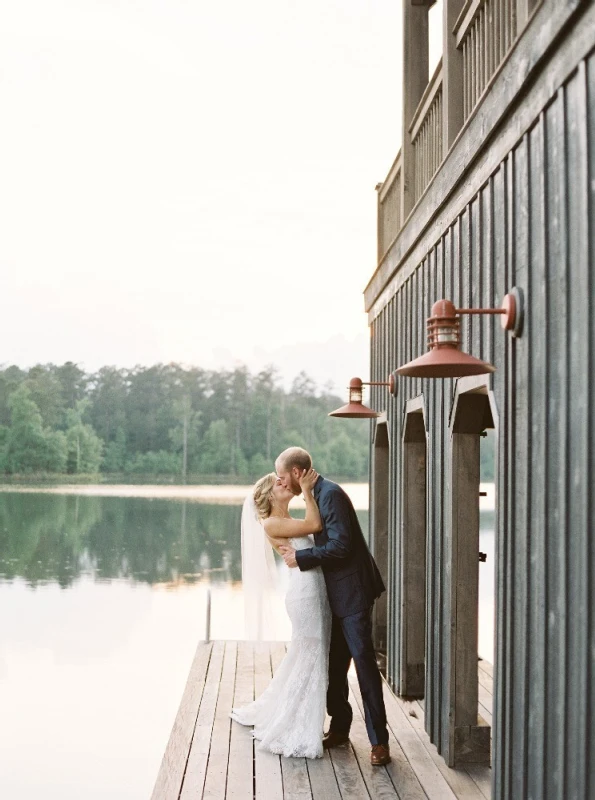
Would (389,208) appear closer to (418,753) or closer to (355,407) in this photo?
(355,407)

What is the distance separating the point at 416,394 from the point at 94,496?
169 ft

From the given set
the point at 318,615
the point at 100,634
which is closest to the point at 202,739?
the point at 318,615

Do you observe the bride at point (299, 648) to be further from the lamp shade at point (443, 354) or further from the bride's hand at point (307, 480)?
the lamp shade at point (443, 354)

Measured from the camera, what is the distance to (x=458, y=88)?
5387 millimetres

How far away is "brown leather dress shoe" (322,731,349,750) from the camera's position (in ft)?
18.2

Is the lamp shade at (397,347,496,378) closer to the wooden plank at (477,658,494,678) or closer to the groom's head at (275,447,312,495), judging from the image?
the groom's head at (275,447,312,495)

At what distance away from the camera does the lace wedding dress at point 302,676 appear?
5375 millimetres

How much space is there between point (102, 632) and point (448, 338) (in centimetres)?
1732

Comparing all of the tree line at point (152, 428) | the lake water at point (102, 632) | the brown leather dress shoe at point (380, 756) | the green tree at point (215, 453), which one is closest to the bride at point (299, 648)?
the brown leather dress shoe at point (380, 756)

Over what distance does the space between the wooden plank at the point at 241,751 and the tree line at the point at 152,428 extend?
148 ft

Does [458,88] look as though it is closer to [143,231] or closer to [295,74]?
[295,74]

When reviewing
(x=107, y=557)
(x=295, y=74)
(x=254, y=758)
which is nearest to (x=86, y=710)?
(x=254, y=758)

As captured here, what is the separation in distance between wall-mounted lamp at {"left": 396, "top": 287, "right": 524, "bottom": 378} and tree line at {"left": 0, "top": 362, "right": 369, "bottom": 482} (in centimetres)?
4875

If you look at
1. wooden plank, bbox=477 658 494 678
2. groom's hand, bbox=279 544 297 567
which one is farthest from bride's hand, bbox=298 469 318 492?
wooden plank, bbox=477 658 494 678
